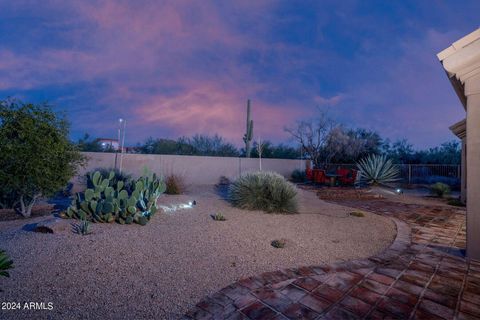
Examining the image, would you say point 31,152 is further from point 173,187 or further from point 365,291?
point 365,291

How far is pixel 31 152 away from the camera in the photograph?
188 inches

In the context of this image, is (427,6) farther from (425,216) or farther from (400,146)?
(400,146)

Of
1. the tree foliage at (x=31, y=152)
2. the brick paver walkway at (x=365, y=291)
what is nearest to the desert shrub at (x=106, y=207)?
the tree foliage at (x=31, y=152)

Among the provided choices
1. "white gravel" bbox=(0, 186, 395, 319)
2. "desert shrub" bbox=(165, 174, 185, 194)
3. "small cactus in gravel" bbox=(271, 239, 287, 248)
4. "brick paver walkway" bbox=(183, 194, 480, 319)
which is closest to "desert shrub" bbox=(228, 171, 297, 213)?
"white gravel" bbox=(0, 186, 395, 319)

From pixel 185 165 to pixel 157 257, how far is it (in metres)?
9.71

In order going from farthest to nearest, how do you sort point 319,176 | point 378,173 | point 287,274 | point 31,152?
point 378,173, point 319,176, point 31,152, point 287,274

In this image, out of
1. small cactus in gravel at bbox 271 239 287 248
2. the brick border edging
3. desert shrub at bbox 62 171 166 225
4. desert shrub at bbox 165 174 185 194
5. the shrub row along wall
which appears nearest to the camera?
the brick border edging

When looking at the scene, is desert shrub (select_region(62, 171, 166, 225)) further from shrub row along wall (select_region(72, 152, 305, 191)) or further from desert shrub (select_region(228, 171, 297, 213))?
shrub row along wall (select_region(72, 152, 305, 191))

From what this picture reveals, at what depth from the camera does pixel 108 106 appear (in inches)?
624

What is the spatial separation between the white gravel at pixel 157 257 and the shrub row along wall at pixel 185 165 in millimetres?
5992

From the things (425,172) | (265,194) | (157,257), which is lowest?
(157,257)

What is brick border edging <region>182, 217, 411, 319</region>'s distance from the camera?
6.72 ft

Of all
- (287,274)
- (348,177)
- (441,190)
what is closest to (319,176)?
(348,177)

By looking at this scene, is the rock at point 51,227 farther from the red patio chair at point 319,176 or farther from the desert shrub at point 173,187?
the red patio chair at point 319,176
